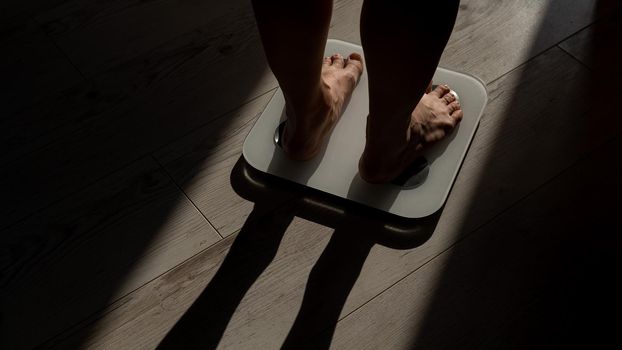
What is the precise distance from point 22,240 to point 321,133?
1.77 feet

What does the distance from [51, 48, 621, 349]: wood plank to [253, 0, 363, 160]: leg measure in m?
0.16

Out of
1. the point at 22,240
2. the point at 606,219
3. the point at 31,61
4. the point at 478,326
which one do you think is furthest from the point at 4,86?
the point at 606,219

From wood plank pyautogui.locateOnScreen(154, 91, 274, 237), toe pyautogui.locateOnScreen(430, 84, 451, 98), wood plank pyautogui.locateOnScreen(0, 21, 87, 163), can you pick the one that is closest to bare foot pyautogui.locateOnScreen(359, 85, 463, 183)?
toe pyautogui.locateOnScreen(430, 84, 451, 98)

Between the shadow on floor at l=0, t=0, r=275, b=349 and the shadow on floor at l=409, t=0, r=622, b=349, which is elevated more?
the shadow on floor at l=0, t=0, r=275, b=349

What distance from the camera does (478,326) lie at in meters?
0.95

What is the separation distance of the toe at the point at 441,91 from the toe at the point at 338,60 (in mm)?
184

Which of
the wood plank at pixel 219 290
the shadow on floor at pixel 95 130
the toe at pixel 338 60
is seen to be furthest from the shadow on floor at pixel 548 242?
the shadow on floor at pixel 95 130

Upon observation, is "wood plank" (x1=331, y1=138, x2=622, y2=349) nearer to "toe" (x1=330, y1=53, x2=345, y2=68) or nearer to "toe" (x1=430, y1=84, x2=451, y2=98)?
"toe" (x1=430, y1=84, x2=451, y2=98)

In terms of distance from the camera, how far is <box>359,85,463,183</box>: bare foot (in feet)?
3.34

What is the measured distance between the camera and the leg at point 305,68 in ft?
2.74

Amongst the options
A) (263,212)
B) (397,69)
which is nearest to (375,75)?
(397,69)

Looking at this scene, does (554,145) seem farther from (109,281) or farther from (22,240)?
(22,240)

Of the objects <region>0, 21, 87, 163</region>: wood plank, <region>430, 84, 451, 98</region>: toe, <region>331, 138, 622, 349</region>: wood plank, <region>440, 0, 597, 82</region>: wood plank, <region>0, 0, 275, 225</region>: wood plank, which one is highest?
<region>0, 21, 87, 163</region>: wood plank

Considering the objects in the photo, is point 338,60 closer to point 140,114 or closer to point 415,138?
point 415,138
